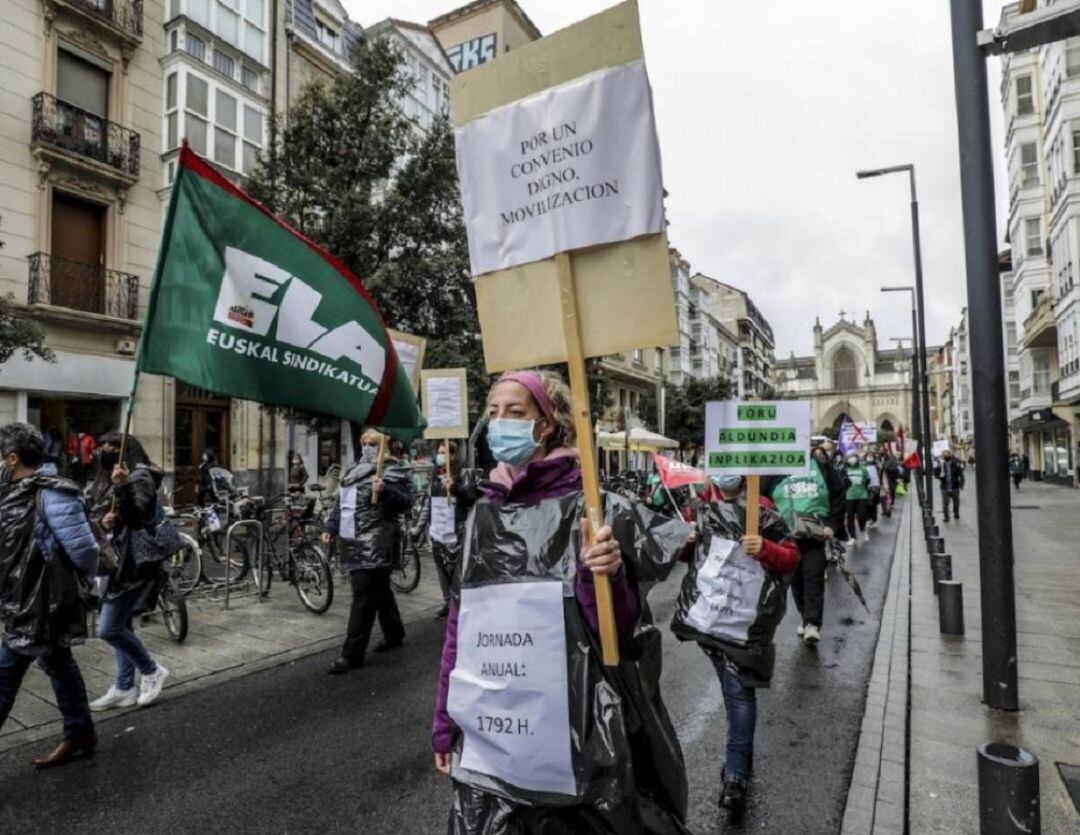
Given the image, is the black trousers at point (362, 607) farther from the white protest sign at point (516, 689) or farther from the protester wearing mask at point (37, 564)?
the white protest sign at point (516, 689)

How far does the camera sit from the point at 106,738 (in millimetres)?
4555

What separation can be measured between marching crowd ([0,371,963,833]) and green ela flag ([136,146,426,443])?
30.6 inches

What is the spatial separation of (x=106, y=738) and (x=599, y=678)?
4.12 meters

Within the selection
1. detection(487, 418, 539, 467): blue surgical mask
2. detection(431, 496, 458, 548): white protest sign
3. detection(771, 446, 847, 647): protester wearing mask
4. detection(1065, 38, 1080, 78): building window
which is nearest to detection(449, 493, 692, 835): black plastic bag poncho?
detection(487, 418, 539, 467): blue surgical mask

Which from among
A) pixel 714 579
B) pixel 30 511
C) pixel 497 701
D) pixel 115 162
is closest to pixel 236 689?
pixel 30 511

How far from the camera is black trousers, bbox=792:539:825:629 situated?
659cm

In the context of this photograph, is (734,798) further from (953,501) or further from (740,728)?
(953,501)

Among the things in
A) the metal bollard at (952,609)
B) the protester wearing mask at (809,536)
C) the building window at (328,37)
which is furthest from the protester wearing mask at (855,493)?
the building window at (328,37)

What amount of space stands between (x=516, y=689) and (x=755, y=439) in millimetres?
2255

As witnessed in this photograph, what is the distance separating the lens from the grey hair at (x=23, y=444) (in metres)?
3.96

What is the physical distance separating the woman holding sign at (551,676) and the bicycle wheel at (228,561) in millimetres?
6997

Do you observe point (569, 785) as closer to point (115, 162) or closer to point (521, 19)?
point (115, 162)

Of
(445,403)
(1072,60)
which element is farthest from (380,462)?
(1072,60)

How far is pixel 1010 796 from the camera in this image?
2.45 m
